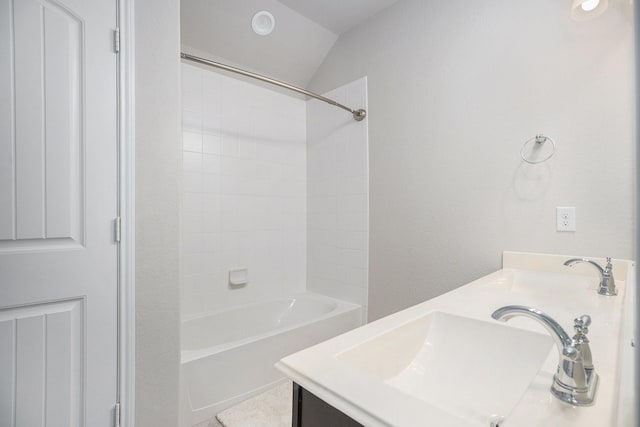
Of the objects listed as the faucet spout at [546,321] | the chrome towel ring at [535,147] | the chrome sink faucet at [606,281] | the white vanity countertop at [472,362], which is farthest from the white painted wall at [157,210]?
the chrome towel ring at [535,147]

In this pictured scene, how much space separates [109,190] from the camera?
1.12 meters

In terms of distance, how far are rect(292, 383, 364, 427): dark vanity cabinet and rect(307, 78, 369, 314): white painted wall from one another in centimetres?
170

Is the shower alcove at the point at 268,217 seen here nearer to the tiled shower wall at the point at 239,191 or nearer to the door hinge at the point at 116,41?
the tiled shower wall at the point at 239,191

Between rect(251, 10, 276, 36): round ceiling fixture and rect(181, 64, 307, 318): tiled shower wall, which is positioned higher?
rect(251, 10, 276, 36): round ceiling fixture

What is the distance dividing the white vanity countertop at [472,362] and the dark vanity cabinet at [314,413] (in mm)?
44

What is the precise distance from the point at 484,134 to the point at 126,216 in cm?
176

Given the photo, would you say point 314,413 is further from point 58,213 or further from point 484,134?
point 484,134

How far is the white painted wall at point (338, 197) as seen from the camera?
2.30 m

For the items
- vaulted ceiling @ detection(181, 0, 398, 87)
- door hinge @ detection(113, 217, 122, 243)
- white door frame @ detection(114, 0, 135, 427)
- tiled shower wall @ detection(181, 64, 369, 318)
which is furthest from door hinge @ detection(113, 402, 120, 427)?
vaulted ceiling @ detection(181, 0, 398, 87)

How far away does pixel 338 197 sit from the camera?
2498 millimetres

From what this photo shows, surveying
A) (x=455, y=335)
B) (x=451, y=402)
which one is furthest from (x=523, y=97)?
(x=451, y=402)

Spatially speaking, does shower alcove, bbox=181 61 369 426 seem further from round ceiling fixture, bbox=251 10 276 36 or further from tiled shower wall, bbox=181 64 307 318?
round ceiling fixture, bbox=251 10 276 36

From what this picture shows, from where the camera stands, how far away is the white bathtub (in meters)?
1.52

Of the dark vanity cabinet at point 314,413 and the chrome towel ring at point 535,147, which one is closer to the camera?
the dark vanity cabinet at point 314,413
